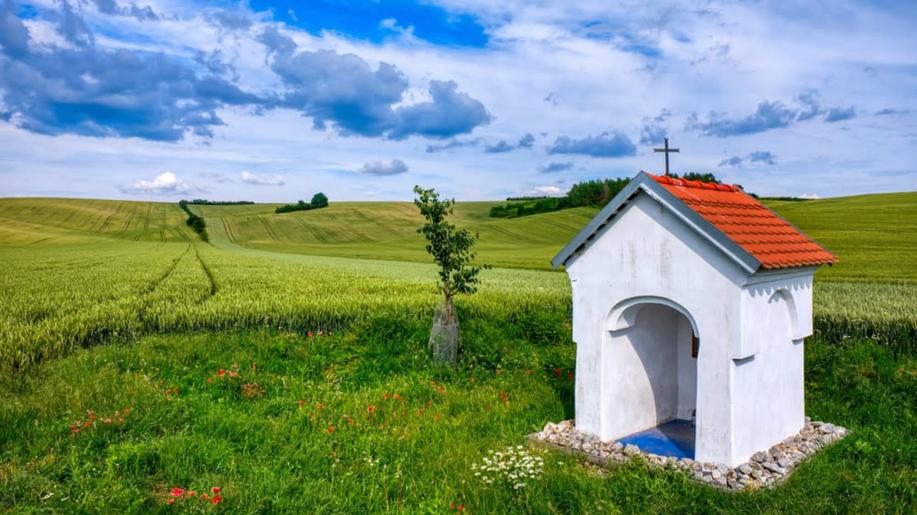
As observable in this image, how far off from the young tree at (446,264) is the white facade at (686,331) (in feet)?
14.0

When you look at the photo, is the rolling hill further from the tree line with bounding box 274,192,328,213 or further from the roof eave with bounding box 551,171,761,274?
the roof eave with bounding box 551,171,761,274

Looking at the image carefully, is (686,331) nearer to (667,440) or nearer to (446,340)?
(667,440)

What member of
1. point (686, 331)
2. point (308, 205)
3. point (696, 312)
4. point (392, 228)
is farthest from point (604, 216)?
point (308, 205)

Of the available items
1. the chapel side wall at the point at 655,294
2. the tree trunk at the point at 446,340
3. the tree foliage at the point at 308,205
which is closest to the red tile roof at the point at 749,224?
the chapel side wall at the point at 655,294

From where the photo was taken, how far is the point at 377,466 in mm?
7531

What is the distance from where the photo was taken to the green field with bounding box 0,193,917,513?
6551 millimetres

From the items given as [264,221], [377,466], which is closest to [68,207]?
[264,221]

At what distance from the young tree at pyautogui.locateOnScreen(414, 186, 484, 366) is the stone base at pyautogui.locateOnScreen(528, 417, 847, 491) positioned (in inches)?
159

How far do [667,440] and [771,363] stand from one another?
1.73 metres

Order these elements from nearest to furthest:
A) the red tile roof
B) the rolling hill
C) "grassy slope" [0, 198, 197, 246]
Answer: the red tile roof → the rolling hill → "grassy slope" [0, 198, 197, 246]

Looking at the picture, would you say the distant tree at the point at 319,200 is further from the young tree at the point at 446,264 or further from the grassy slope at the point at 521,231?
the young tree at the point at 446,264

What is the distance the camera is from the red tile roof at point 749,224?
741 centimetres

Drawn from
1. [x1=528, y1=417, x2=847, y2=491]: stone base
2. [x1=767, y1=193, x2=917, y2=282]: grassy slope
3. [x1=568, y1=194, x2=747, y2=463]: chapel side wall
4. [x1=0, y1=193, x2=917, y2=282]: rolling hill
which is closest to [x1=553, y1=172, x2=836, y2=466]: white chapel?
[x1=568, y1=194, x2=747, y2=463]: chapel side wall

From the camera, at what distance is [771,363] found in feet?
25.8
